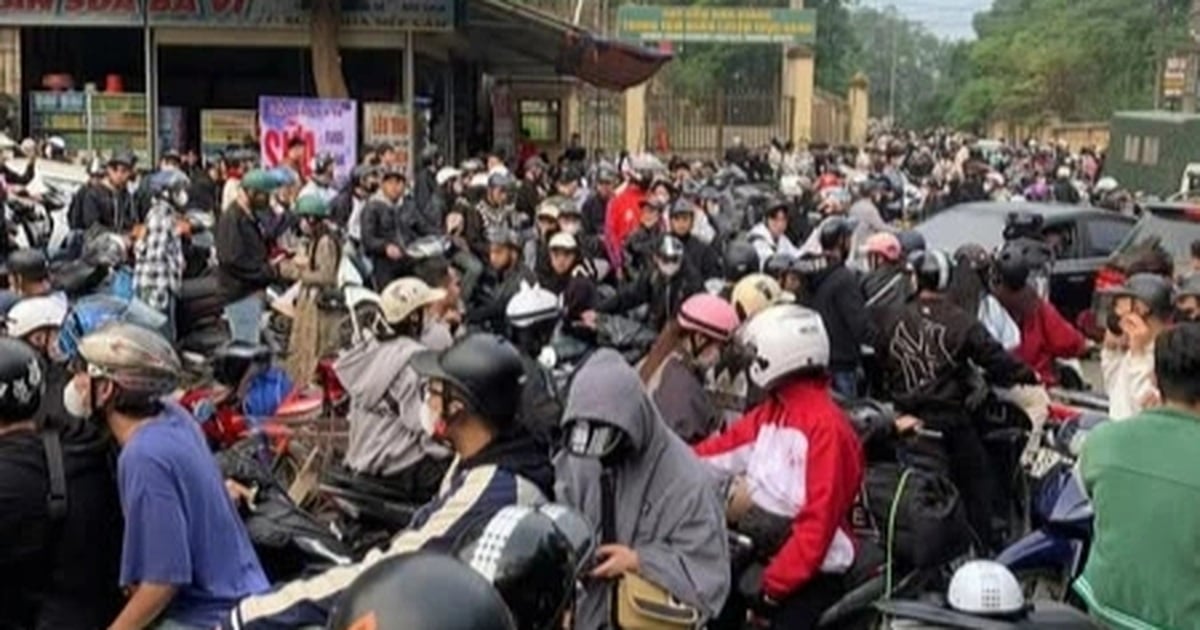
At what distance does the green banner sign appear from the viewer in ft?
198

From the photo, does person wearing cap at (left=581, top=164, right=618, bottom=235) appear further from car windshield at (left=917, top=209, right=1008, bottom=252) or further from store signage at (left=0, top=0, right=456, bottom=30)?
store signage at (left=0, top=0, right=456, bottom=30)

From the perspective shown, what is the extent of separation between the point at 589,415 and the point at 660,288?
6.93 meters

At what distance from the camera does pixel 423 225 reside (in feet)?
52.9

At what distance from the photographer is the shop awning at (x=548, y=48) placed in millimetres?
28359

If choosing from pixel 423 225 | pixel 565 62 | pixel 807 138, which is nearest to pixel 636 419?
pixel 423 225

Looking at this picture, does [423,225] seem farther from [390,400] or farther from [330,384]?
[390,400]

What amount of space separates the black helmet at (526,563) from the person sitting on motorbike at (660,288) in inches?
315

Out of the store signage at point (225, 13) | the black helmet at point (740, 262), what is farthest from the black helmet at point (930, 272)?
the store signage at point (225, 13)

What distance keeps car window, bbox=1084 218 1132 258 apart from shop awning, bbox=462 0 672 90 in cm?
1108

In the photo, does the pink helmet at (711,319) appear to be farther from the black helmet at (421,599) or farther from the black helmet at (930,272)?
the black helmet at (421,599)

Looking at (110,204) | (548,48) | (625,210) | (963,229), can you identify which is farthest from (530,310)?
(548,48)

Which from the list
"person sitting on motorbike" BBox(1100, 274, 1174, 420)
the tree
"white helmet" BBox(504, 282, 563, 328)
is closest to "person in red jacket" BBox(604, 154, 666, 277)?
the tree

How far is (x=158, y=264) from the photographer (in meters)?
12.6

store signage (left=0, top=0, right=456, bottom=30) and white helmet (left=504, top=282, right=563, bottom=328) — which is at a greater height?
store signage (left=0, top=0, right=456, bottom=30)
